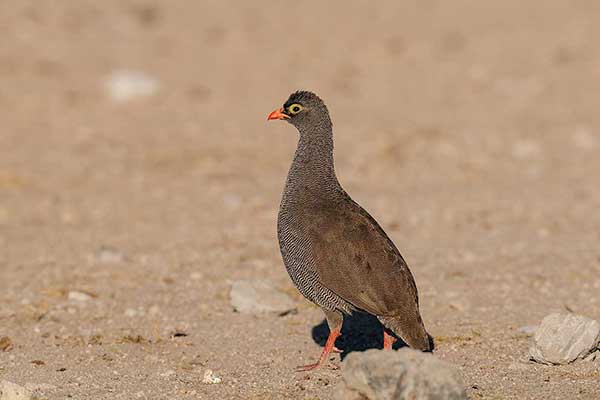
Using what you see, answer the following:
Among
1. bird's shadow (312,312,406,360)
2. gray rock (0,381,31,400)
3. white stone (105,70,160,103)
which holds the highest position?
white stone (105,70,160,103)

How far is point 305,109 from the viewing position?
8.58 metres

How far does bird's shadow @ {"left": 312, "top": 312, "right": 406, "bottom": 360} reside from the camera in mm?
8757

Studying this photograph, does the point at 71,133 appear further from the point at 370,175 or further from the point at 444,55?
the point at 444,55

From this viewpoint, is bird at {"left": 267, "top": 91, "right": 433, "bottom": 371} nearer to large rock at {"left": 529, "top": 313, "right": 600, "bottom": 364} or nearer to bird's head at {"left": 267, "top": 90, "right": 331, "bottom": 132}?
bird's head at {"left": 267, "top": 90, "right": 331, "bottom": 132}

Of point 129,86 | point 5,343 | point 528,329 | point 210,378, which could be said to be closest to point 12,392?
point 210,378

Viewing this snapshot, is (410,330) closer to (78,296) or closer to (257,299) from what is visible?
(257,299)

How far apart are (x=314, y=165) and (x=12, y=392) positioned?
9.17ft

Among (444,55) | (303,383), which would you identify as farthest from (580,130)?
(303,383)

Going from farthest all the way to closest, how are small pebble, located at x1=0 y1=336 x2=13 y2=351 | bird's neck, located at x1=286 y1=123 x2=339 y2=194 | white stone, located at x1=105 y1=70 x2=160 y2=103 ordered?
white stone, located at x1=105 y1=70 x2=160 y2=103 < small pebble, located at x1=0 y1=336 x2=13 y2=351 < bird's neck, located at x1=286 y1=123 x2=339 y2=194

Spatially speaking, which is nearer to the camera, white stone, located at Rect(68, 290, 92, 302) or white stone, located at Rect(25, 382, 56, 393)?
white stone, located at Rect(25, 382, 56, 393)

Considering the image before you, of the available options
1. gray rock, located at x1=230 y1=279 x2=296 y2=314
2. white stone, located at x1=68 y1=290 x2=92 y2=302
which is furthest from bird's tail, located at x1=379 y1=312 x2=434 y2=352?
white stone, located at x1=68 y1=290 x2=92 y2=302

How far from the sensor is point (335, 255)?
766 centimetres

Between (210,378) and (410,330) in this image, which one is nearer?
(410,330)

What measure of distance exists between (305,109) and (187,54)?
14266 millimetres
